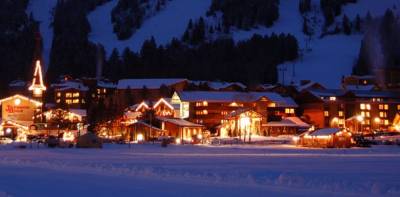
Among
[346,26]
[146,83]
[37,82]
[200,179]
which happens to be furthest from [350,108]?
[200,179]

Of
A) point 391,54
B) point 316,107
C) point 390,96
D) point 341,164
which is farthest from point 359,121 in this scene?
point 391,54

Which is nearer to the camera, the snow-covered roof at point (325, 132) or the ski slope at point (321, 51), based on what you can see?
the snow-covered roof at point (325, 132)

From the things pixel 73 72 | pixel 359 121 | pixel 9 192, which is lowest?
pixel 9 192

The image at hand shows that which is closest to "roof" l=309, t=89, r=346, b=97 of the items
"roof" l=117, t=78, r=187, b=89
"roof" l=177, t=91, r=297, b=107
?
"roof" l=177, t=91, r=297, b=107

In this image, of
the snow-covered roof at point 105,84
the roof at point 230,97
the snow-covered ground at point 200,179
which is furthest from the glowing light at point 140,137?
the snow-covered roof at point 105,84

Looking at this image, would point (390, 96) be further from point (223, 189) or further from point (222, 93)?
point (223, 189)

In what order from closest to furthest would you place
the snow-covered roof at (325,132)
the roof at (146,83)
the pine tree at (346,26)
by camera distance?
the snow-covered roof at (325,132) → the roof at (146,83) → the pine tree at (346,26)

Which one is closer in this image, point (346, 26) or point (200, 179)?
point (200, 179)

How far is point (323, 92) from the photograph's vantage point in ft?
366

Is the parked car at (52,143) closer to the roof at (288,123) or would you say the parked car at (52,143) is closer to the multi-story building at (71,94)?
the roof at (288,123)

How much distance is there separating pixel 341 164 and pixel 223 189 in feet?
44.8

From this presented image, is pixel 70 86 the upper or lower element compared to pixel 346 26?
lower

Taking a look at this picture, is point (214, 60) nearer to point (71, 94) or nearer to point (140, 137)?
point (71, 94)

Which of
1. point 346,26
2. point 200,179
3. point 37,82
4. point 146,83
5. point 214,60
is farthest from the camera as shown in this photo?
point 346,26
